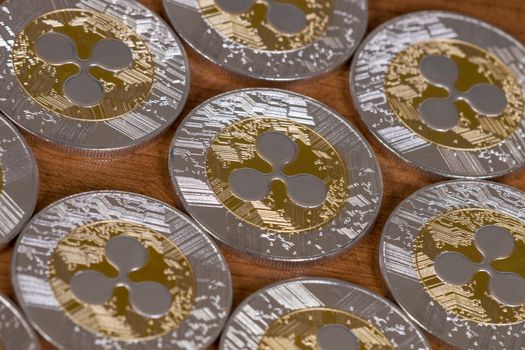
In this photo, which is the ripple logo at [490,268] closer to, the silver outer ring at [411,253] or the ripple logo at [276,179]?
the silver outer ring at [411,253]

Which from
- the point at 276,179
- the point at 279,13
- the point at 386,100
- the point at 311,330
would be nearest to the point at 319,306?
the point at 311,330

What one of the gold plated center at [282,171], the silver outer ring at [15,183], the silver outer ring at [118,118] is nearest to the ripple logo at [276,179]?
the gold plated center at [282,171]

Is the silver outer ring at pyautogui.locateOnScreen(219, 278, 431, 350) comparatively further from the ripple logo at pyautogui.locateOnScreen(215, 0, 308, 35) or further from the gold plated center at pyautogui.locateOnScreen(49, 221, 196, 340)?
the ripple logo at pyautogui.locateOnScreen(215, 0, 308, 35)

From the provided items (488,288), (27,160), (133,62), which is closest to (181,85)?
(133,62)

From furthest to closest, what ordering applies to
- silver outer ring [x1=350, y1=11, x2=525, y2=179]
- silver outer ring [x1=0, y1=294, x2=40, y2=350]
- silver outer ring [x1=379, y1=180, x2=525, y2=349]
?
silver outer ring [x1=350, y1=11, x2=525, y2=179]
silver outer ring [x1=379, y1=180, x2=525, y2=349]
silver outer ring [x1=0, y1=294, x2=40, y2=350]

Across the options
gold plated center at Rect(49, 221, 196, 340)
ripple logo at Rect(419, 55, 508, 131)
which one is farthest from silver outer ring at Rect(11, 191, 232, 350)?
ripple logo at Rect(419, 55, 508, 131)

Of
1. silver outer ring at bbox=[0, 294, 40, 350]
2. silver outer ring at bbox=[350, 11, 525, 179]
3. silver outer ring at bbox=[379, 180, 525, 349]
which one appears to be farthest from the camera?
silver outer ring at bbox=[350, 11, 525, 179]

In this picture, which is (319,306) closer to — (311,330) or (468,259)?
(311,330)
